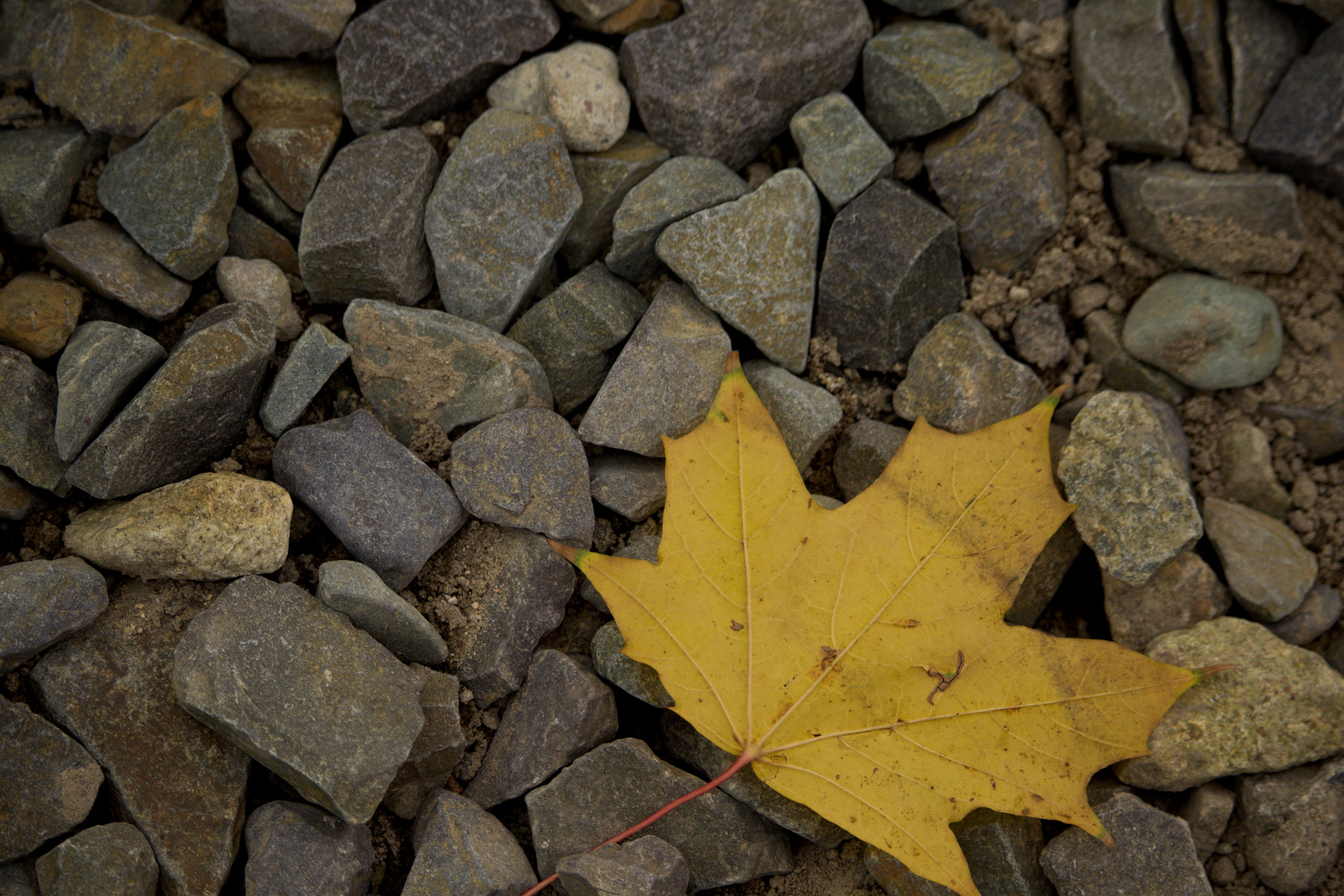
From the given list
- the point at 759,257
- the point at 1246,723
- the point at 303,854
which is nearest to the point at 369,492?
the point at 303,854

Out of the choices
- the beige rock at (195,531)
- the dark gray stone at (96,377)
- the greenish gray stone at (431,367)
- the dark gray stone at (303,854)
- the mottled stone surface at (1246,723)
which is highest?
the dark gray stone at (96,377)

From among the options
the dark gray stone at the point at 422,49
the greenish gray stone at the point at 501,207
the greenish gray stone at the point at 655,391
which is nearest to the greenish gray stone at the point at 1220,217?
the greenish gray stone at the point at 655,391

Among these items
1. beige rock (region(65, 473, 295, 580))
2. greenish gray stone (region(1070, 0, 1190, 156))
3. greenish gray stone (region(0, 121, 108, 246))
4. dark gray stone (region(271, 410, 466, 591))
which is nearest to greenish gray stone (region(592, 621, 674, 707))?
dark gray stone (region(271, 410, 466, 591))

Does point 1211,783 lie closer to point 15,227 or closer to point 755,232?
point 755,232

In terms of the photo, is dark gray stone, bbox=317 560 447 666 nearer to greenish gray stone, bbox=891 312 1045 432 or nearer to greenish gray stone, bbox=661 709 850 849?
greenish gray stone, bbox=661 709 850 849

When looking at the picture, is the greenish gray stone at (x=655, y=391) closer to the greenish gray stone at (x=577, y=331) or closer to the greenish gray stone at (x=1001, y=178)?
the greenish gray stone at (x=577, y=331)
